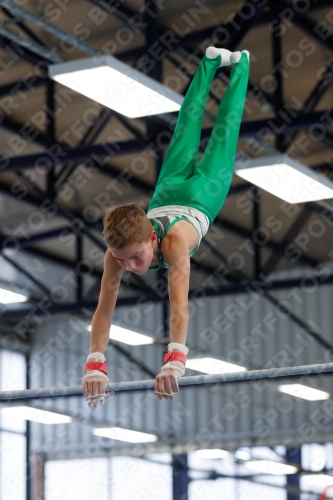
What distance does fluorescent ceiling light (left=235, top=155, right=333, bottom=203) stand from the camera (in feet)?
28.5

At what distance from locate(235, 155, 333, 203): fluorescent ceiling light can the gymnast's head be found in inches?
173

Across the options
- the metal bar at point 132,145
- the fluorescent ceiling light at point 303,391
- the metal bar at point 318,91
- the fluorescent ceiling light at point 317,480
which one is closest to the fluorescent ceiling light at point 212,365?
the fluorescent ceiling light at point 303,391

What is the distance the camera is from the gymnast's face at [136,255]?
427 centimetres

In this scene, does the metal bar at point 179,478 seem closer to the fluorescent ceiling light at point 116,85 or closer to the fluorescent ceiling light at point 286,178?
the fluorescent ceiling light at point 286,178

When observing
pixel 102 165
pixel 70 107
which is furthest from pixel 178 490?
pixel 70 107

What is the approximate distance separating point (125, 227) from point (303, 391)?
1296cm

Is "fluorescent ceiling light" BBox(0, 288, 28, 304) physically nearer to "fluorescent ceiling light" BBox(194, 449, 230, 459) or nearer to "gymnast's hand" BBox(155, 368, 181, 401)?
"fluorescent ceiling light" BBox(194, 449, 230, 459)

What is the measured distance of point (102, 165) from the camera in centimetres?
1265

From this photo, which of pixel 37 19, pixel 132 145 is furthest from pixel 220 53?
pixel 132 145

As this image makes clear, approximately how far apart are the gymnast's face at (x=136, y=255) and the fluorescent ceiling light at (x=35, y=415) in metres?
13.0

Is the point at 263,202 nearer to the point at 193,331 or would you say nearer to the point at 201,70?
the point at 193,331

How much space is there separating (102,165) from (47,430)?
7.82 m

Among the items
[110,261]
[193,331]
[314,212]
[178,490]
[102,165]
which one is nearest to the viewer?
[110,261]

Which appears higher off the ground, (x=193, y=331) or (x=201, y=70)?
(x=193, y=331)
